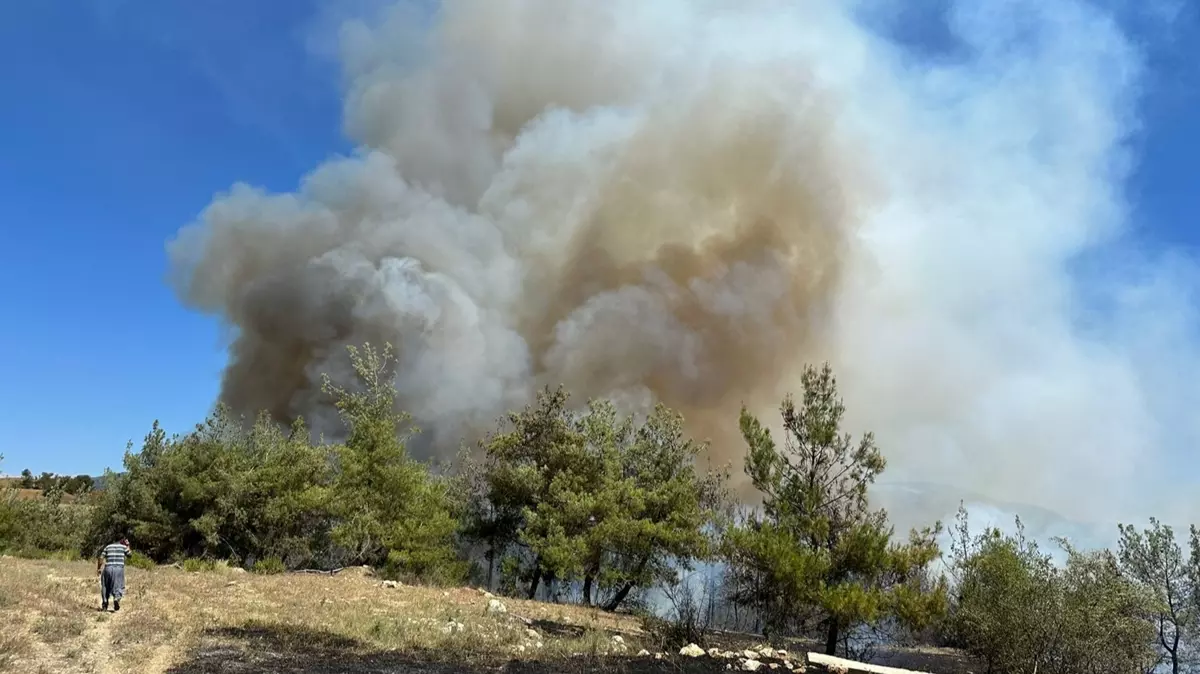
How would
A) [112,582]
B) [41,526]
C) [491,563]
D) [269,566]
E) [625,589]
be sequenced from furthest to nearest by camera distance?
[491,563] → [41,526] → [625,589] → [269,566] → [112,582]

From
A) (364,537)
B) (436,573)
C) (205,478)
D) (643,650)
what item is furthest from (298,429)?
(643,650)

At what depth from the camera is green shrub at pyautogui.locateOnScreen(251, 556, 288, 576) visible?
26.9 meters

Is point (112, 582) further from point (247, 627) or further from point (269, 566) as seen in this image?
point (269, 566)

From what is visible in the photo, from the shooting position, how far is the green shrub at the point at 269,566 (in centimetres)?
2691

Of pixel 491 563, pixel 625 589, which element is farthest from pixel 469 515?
pixel 625 589

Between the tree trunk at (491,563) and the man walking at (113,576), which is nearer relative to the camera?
the man walking at (113,576)

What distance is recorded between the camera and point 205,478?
2969 cm

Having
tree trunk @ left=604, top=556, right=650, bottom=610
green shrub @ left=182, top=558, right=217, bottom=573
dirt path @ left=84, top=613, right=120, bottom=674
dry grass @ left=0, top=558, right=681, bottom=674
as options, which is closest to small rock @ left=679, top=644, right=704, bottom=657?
dry grass @ left=0, top=558, right=681, bottom=674

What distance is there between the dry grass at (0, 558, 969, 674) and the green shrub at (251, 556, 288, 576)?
6.24 m

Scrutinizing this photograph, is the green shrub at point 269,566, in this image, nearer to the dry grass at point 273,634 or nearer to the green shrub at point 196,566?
the green shrub at point 196,566

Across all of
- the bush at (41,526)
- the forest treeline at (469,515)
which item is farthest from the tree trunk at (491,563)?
the bush at (41,526)

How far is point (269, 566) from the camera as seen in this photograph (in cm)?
2794

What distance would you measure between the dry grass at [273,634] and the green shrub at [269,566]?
6.24 meters

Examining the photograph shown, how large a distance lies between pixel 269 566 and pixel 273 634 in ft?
52.3
